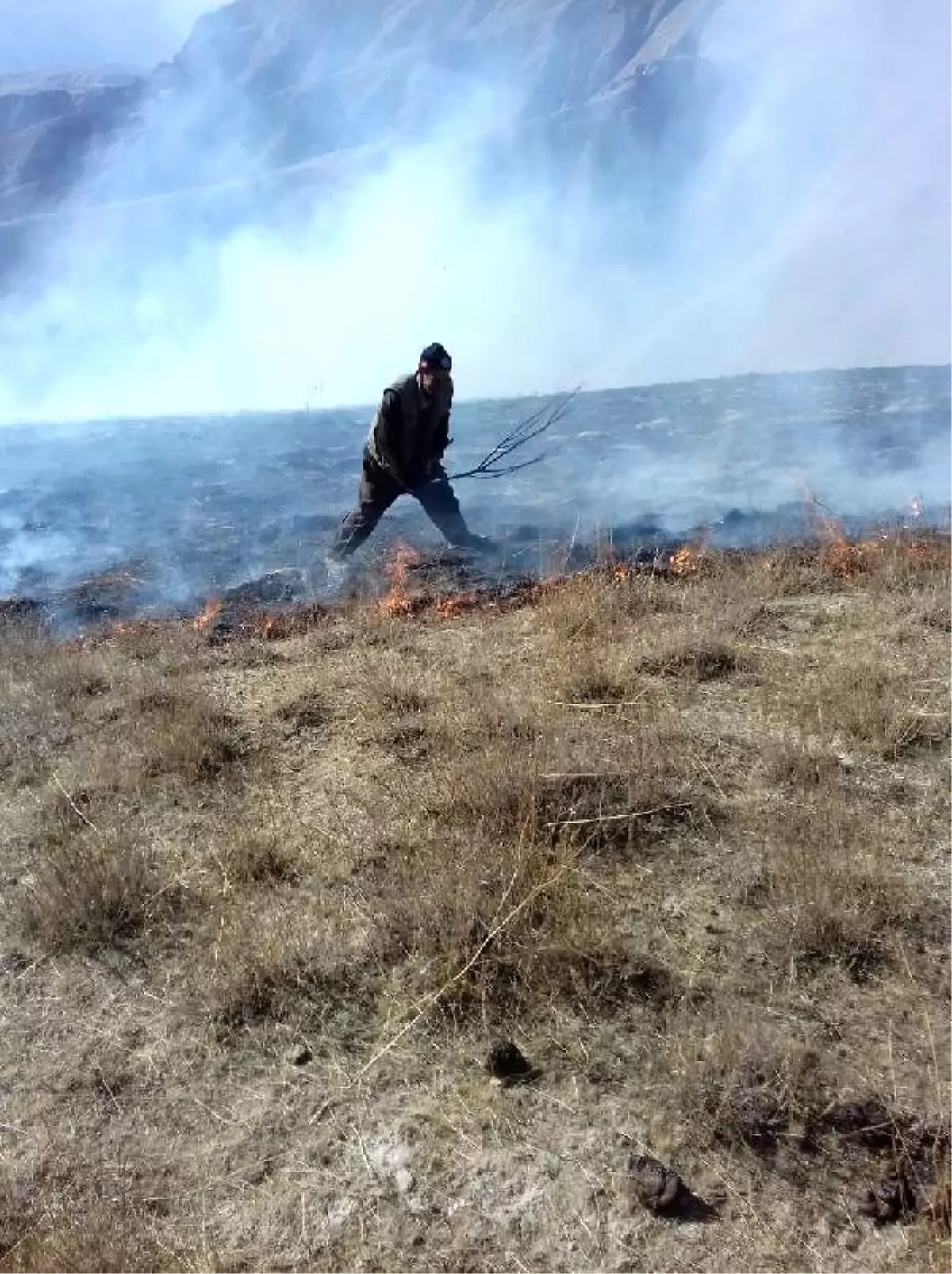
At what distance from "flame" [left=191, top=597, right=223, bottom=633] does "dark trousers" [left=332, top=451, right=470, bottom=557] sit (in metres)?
1.10

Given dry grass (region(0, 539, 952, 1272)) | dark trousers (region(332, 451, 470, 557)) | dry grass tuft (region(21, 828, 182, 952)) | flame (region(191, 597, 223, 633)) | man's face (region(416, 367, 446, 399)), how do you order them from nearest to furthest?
dry grass (region(0, 539, 952, 1272))
dry grass tuft (region(21, 828, 182, 952))
flame (region(191, 597, 223, 633))
man's face (region(416, 367, 446, 399))
dark trousers (region(332, 451, 470, 557))

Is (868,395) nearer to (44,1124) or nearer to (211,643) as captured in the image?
(211,643)

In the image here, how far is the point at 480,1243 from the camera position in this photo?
1838 mm

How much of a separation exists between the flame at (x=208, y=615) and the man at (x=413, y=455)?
1102mm

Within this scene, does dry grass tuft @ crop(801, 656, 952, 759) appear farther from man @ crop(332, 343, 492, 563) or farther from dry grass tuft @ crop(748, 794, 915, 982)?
man @ crop(332, 343, 492, 563)

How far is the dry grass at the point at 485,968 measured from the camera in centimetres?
189

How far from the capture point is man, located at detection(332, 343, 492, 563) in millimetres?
6867

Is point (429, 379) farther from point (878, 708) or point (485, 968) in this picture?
point (485, 968)

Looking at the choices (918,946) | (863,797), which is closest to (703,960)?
(918,946)

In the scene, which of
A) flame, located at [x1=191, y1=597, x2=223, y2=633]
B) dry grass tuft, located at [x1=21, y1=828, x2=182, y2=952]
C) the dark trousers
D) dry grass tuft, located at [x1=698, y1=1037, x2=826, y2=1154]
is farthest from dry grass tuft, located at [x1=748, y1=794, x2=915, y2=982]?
the dark trousers

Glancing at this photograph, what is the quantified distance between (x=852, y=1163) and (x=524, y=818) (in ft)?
4.55

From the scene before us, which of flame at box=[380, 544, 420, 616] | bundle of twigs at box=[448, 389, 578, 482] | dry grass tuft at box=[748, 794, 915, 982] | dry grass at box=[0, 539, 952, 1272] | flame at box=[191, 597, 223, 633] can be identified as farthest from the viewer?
bundle of twigs at box=[448, 389, 578, 482]

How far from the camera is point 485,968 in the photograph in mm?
2477

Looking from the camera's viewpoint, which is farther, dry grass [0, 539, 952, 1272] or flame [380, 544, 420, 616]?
flame [380, 544, 420, 616]
